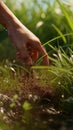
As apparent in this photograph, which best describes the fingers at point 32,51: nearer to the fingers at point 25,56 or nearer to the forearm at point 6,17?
the fingers at point 25,56

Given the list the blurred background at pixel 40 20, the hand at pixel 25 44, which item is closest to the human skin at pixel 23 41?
the hand at pixel 25 44

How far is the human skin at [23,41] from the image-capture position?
3160 mm

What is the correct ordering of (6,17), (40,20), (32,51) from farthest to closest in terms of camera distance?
(40,20), (6,17), (32,51)

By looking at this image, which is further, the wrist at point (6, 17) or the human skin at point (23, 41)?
the wrist at point (6, 17)

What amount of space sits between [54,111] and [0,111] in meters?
0.45

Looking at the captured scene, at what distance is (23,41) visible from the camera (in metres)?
3.21

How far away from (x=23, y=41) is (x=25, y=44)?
0.03 metres

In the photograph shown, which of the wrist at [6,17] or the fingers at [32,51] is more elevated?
the wrist at [6,17]

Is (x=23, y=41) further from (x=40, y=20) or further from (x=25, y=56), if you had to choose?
(x=40, y=20)

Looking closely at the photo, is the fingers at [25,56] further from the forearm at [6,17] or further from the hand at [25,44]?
the forearm at [6,17]

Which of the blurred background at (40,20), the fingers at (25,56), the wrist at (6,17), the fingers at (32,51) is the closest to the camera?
the fingers at (25,56)

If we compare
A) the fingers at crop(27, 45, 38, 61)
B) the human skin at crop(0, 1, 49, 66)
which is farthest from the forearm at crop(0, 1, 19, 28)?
the fingers at crop(27, 45, 38, 61)

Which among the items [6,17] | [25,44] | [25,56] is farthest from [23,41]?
[6,17]

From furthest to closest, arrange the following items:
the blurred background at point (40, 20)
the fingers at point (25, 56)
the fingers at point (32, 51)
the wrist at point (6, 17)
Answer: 1. the blurred background at point (40, 20)
2. the wrist at point (6, 17)
3. the fingers at point (32, 51)
4. the fingers at point (25, 56)
